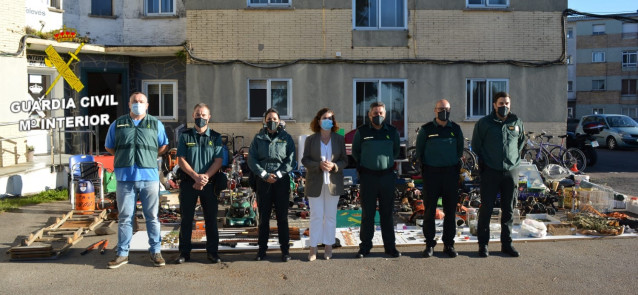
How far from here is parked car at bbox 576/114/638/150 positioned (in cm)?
2781

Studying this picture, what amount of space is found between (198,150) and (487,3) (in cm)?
1124

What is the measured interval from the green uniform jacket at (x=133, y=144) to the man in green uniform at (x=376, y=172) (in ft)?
8.61

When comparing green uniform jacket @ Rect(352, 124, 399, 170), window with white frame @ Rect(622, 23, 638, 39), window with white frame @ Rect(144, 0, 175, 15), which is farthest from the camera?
window with white frame @ Rect(622, 23, 638, 39)

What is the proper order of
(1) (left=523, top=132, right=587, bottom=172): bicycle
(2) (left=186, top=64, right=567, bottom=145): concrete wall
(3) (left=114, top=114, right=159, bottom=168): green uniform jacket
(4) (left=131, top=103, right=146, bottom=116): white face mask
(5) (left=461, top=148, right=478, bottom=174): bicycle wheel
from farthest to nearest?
(2) (left=186, top=64, right=567, bottom=145): concrete wall
(1) (left=523, top=132, right=587, bottom=172): bicycle
(5) (left=461, top=148, right=478, bottom=174): bicycle wheel
(4) (left=131, top=103, right=146, bottom=116): white face mask
(3) (left=114, top=114, right=159, bottom=168): green uniform jacket

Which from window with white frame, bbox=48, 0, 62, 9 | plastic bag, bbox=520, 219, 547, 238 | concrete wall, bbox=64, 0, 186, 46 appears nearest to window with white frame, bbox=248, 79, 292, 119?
concrete wall, bbox=64, 0, 186, 46

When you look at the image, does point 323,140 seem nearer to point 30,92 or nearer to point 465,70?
point 465,70

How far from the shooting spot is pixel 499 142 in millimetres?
7895

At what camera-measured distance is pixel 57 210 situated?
11.7 meters

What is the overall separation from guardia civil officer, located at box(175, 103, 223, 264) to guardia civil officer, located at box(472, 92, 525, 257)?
3.44 metres

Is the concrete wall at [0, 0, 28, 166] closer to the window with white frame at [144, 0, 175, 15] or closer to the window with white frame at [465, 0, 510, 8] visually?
the window with white frame at [144, 0, 175, 15]

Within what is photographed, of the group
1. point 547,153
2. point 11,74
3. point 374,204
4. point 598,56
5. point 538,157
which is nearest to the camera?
point 374,204

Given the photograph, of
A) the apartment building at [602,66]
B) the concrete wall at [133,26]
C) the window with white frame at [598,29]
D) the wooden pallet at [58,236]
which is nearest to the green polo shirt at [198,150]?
the wooden pallet at [58,236]

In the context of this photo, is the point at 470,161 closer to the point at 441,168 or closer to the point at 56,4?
the point at 441,168

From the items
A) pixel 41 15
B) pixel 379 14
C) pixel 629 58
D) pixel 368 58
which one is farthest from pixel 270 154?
pixel 629 58
